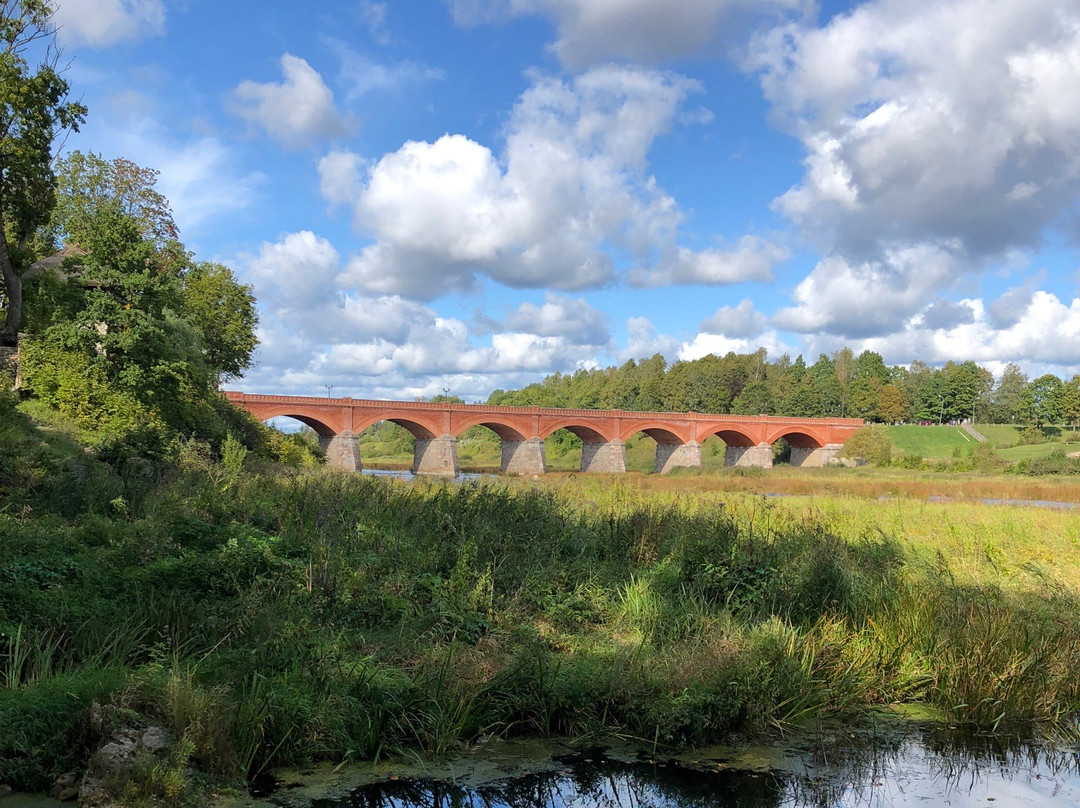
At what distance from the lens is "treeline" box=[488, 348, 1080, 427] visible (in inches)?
3610

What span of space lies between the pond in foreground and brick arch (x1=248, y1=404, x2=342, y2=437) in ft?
136

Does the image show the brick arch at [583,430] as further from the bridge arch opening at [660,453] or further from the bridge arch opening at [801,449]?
the bridge arch opening at [801,449]

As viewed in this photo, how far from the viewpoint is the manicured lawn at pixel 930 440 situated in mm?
75438

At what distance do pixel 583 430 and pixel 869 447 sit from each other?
25933 mm

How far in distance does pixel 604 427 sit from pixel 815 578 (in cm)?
5226

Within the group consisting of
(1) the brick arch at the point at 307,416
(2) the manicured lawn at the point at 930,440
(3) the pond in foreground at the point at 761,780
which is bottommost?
(3) the pond in foreground at the point at 761,780

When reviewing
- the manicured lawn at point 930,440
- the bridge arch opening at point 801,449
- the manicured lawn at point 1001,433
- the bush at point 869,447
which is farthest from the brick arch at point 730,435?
the manicured lawn at point 1001,433

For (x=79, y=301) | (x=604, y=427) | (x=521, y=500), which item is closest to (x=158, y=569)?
(x=521, y=500)

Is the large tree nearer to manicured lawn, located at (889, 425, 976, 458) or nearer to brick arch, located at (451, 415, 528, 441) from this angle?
brick arch, located at (451, 415, 528, 441)

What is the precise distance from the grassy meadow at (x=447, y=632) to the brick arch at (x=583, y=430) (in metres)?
47.1

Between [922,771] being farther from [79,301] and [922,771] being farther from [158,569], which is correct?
[79,301]

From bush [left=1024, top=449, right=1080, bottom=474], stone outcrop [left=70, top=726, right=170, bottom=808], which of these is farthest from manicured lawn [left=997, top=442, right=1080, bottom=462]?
stone outcrop [left=70, top=726, right=170, bottom=808]

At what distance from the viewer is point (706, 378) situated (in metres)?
100

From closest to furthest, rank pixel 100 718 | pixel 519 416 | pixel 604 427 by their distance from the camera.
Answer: pixel 100 718
pixel 519 416
pixel 604 427
